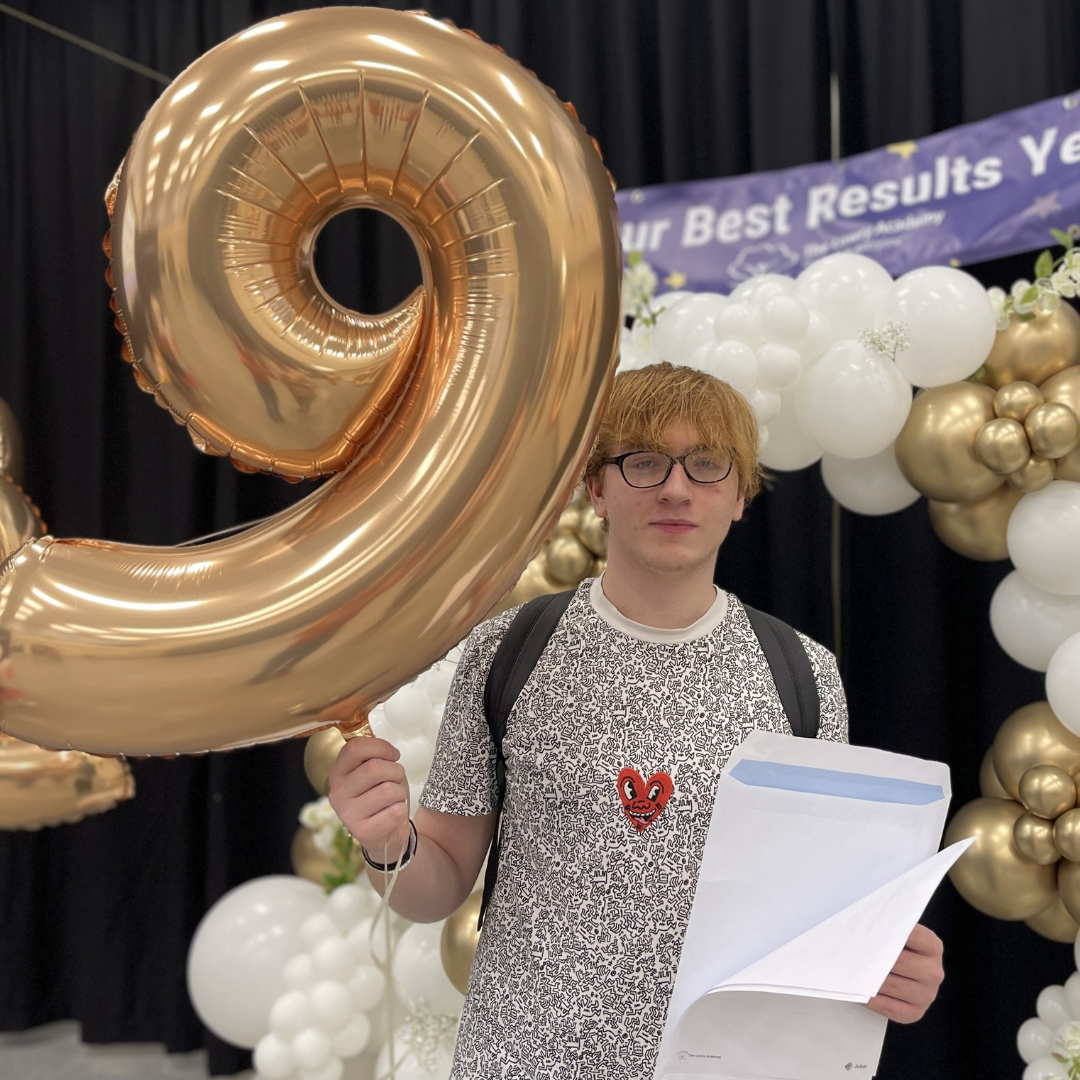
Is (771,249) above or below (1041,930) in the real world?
above

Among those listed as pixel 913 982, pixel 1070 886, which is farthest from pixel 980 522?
pixel 913 982

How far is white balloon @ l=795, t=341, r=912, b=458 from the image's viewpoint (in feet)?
5.58

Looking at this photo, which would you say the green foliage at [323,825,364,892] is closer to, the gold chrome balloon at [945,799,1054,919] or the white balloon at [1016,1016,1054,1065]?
the gold chrome balloon at [945,799,1054,919]

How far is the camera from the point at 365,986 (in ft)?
6.16

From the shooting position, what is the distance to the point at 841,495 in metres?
1.99

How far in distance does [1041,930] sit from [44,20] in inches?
132

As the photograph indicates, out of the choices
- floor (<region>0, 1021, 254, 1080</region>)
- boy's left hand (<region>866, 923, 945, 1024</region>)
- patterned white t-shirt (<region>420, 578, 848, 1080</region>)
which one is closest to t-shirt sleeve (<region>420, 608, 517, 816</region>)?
patterned white t-shirt (<region>420, 578, 848, 1080</region>)

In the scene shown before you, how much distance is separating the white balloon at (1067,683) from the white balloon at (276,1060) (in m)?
1.44

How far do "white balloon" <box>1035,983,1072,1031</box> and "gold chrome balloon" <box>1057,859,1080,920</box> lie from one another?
22 cm

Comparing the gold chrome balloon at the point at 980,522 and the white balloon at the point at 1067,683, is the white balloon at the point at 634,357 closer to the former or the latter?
the gold chrome balloon at the point at 980,522

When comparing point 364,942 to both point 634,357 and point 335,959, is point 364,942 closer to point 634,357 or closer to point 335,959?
point 335,959

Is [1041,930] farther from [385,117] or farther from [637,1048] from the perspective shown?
[385,117]

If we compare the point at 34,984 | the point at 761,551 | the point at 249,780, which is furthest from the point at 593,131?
the point at 34,984

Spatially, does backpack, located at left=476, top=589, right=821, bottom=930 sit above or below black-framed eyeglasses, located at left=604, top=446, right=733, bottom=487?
below
